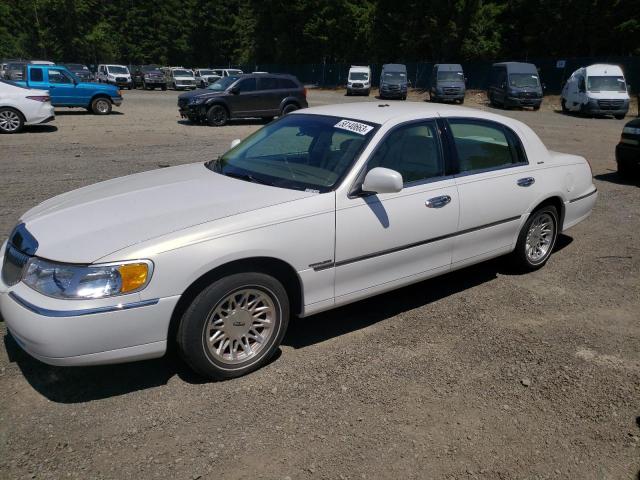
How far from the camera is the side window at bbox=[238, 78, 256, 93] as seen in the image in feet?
60.3

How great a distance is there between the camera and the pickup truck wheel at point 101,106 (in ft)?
66.9

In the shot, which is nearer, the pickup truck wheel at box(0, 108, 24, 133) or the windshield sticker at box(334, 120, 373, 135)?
the windshield sticker at box(334, 120, 373, 135)

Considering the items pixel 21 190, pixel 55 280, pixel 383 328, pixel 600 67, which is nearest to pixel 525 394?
pixel 383 328

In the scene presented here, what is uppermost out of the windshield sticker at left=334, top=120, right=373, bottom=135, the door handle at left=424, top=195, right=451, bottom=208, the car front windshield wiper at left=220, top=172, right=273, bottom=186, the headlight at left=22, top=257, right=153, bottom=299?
the windshield sticker at left=334, top=120, right=373, bottom=135

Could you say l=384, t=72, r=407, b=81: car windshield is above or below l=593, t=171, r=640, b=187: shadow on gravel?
above

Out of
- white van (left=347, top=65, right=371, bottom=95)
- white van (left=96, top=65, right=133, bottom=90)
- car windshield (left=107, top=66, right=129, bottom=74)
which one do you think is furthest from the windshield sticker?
car windshield (left=107, top=66, right=129, bottom=74)

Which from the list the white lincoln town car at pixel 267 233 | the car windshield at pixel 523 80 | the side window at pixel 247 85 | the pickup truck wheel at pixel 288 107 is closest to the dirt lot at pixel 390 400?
the white lincoln town car at pixel 267 233

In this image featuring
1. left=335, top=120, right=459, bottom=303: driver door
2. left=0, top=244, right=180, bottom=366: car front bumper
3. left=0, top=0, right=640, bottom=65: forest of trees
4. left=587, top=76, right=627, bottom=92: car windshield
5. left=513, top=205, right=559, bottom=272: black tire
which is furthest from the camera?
left=0, top=0, right=640, bottom=65: forest of trees

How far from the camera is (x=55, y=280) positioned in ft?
9.77

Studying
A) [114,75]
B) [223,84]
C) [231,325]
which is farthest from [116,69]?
[231,325]

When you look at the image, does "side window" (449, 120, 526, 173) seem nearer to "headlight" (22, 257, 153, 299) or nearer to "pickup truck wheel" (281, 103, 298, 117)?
"headlight" (22, 257, 153, 299)

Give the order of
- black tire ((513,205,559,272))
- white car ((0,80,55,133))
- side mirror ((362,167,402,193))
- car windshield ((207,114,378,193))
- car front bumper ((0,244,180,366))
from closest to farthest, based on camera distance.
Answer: car front bumper ((0,244,180,366)) → side mirror ((362,167,402,193)) → car windshield ((207,114,378,193)) → black tire ((513,205,559,272)) → white car ((0,80,55,133))

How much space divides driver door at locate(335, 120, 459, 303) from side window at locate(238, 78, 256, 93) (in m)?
15.0

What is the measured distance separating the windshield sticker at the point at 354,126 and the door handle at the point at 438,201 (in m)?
0.70
